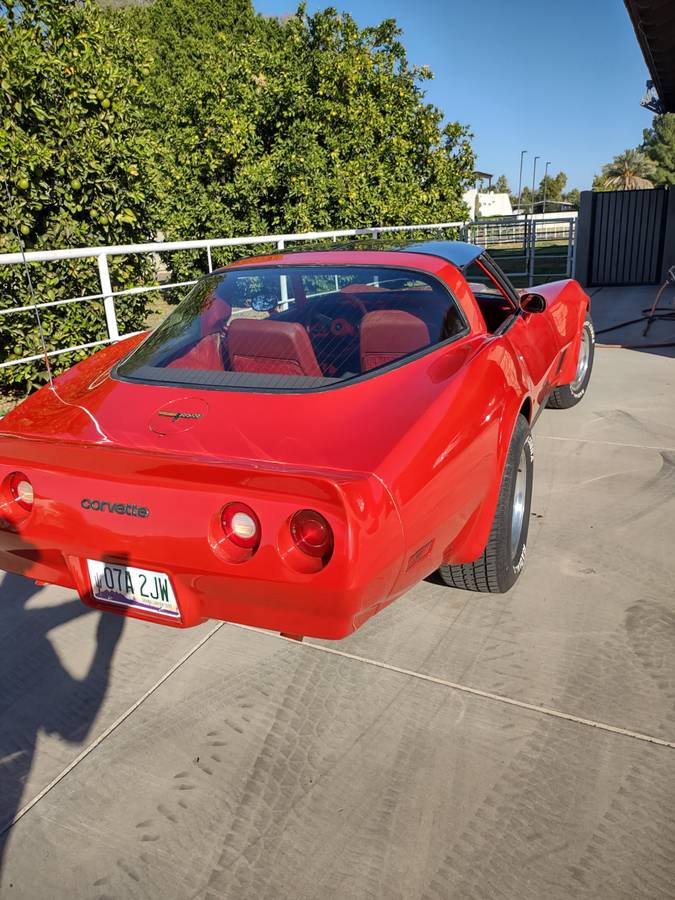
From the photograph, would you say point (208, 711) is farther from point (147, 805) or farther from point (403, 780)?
point (403, 780)

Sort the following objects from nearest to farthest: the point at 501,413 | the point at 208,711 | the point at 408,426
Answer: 1. the point at 408,426
2. the point at 208,711
3. the point at 501,413

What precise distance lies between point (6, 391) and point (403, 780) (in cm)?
636

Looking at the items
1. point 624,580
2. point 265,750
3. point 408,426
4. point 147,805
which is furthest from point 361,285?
point 147,805

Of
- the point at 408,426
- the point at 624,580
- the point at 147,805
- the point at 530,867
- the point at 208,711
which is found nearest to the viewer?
the point at 530,867

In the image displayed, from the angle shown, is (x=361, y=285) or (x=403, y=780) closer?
(x=403, y=780)

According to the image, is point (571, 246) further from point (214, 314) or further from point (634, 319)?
point (214, 314)

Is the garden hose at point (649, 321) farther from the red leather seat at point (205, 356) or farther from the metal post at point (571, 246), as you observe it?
the red leather seat at point (205, 356)

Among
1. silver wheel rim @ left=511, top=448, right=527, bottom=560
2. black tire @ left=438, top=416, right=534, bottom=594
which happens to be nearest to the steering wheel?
black tire @ left=438, top=416, right=534, bottom=594

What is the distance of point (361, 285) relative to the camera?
10.1 feet

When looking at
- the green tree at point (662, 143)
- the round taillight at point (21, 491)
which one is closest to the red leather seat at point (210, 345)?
the round taillight at point (21, 491)

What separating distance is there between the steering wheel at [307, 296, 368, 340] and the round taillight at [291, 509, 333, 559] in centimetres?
111

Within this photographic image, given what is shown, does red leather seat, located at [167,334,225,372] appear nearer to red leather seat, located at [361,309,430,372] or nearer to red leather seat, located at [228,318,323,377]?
red leather seat, located at [228,318,323,377]

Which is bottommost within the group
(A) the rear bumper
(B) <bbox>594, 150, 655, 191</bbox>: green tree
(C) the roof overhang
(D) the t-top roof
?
(A) the rear bumper

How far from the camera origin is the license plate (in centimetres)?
216
